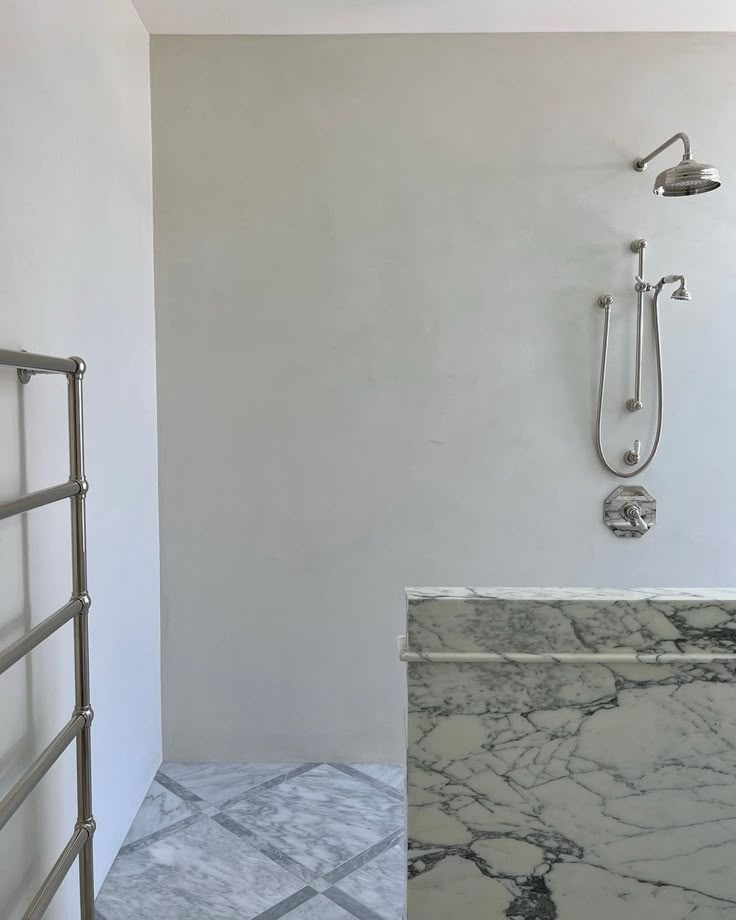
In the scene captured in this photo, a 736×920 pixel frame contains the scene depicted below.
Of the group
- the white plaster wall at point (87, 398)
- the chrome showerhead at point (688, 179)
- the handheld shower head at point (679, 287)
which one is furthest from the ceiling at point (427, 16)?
the handheld shower head at point (679, 287)

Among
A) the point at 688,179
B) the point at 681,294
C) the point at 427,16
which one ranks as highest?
the point at 427,16

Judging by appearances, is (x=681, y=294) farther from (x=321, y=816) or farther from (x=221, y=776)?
(x=221, y=776)

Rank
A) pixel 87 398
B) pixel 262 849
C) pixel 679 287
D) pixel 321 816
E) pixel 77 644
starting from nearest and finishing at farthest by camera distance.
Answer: pixel 77 644 < pixel 87 398 < pixel 262 849 < pixel 321 816 < pixel 679 287

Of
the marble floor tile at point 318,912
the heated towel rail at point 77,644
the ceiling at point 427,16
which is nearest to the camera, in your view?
the heated towel rail at point 77,644

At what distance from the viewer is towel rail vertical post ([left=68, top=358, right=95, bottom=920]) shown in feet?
4.98

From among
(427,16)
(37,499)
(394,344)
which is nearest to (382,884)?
(37,499)

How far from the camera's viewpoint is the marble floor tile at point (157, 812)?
85.7 inches

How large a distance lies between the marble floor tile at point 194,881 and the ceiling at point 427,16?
2.51 m

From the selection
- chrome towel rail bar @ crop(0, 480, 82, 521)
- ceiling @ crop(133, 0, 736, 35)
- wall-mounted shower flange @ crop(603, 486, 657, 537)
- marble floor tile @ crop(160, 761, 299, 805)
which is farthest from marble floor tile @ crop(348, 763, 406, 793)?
ceiling @ crop(133, 0, 736, 35)

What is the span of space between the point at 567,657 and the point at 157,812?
1.52 metres

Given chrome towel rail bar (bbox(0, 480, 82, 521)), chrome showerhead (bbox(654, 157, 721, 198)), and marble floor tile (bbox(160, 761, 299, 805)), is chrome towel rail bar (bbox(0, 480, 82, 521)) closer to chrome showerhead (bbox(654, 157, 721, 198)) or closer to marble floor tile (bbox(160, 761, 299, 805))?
marble floor tile (bbox(160, 761, 299, 805))

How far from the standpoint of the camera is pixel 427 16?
7.72ft

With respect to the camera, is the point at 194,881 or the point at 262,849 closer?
Answer: the point at 194,881

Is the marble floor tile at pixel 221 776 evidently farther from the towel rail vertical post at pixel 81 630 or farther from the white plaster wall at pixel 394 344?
the towel rail vertical post at pixel 81 630
